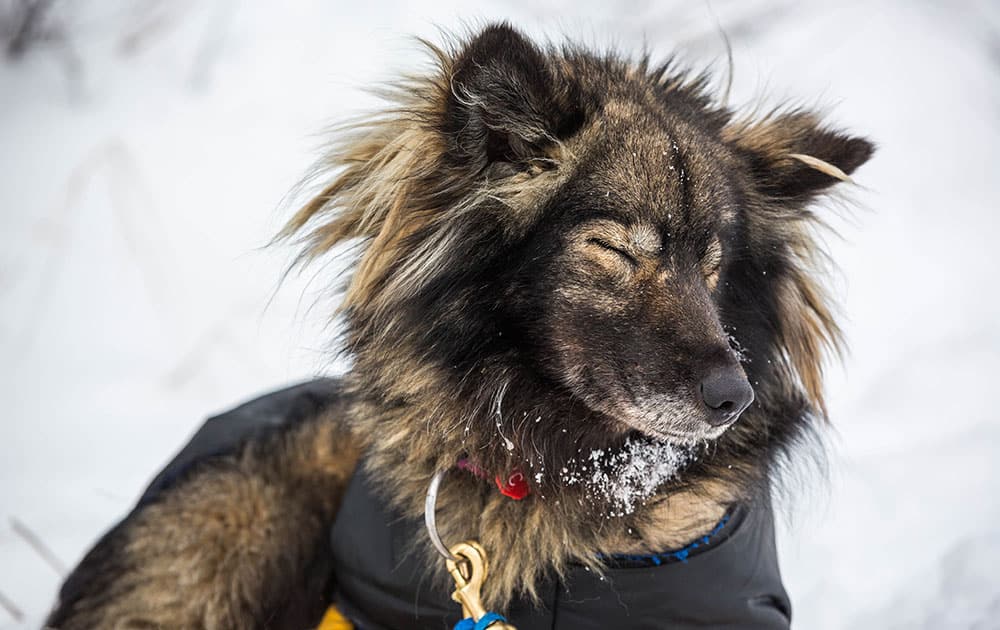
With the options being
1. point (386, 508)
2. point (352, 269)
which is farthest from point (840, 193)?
point (386, 508)

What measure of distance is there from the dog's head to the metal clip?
0.37 m

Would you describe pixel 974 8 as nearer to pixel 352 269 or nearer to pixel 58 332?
pixel 352 269

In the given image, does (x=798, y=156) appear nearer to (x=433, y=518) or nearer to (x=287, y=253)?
(x=433, y=518)

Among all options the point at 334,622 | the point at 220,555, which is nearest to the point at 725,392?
the point at 334,622

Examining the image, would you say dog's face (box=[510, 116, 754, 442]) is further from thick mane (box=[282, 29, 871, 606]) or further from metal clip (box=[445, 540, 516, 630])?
metal clip (box=[445, 540, 516, 630])

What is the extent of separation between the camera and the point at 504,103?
2.09 meters

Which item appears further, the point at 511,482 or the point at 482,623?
the point at 511,482

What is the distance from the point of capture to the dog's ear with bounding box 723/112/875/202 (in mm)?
2586

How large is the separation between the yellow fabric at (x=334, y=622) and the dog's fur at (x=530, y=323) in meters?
0.06

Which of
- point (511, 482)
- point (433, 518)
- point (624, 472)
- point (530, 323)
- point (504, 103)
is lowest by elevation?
point (624, 472)

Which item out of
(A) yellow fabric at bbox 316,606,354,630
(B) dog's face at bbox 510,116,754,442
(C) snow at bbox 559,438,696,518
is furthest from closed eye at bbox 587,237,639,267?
(A) yellow fabric at bbox 316,606,354,630

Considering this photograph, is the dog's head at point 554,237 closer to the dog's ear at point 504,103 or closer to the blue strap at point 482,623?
the dog's ear at point 504,103

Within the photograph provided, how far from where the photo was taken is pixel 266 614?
8.91 feet

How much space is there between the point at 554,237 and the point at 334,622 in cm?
155
